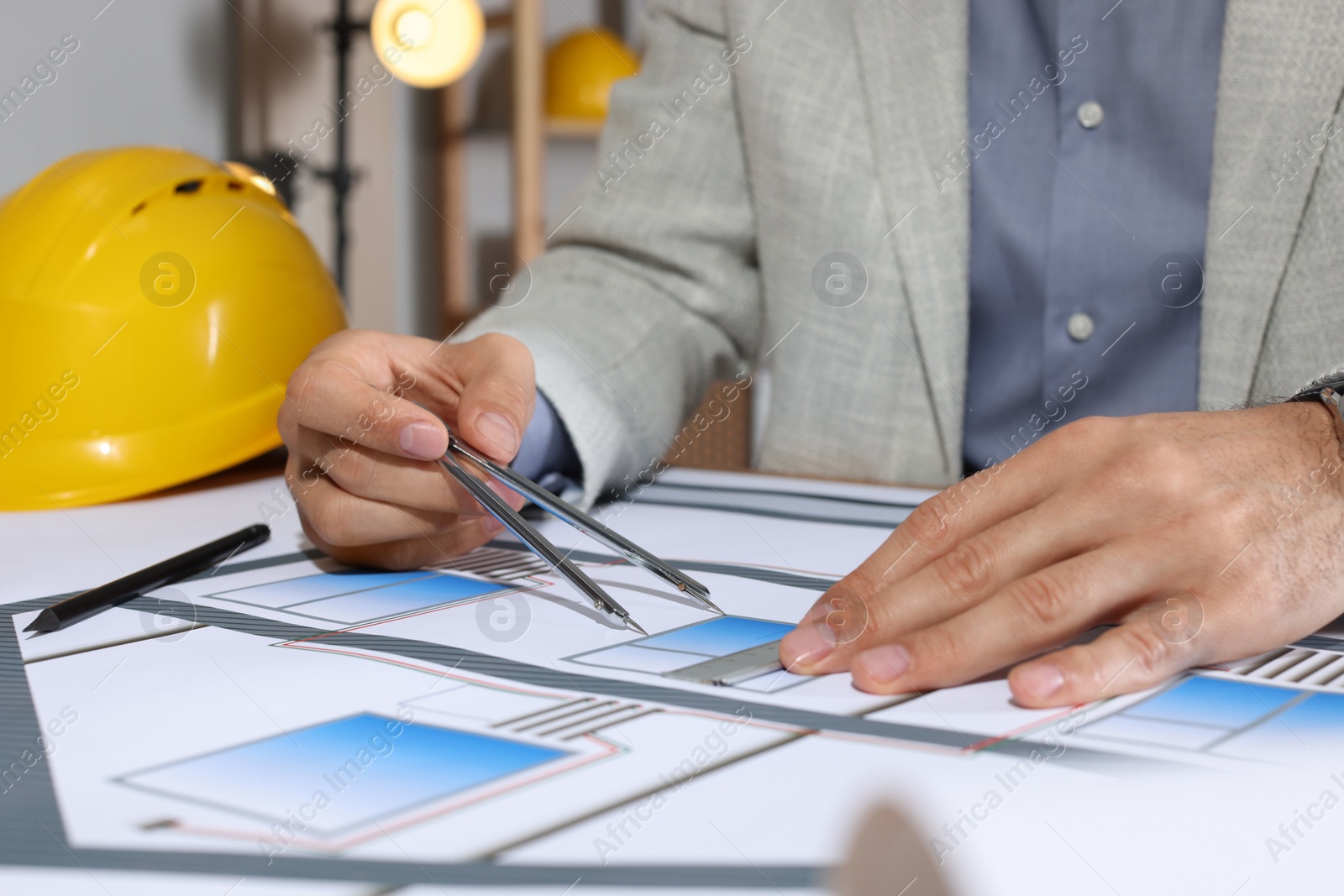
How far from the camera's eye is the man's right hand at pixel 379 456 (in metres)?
0.55

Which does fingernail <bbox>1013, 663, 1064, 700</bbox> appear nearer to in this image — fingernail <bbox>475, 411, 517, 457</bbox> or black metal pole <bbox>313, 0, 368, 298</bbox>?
fingernail <bbox>475, 411, 517, 457</bbox>

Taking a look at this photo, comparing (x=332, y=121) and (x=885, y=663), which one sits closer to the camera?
(x=885, y=663)

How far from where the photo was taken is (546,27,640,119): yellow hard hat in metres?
2.33

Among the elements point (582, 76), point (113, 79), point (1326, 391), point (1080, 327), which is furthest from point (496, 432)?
point (582, 76)

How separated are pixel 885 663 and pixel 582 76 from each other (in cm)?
215

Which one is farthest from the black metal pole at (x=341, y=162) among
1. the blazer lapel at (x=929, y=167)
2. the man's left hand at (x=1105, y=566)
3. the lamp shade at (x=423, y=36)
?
the man's left hand at (x=1105, y=566)

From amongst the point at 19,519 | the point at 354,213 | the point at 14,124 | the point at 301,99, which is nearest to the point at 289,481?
the point at 19,519

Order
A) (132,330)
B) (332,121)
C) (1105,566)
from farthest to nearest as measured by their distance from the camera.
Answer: (332,121), (132,330), (1105,566)

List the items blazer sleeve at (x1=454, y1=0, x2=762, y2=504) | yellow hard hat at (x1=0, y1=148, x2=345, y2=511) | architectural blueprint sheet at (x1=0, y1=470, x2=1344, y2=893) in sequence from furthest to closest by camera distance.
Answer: blazer sleeve at (x1=454, y1=0, x2=762, y2=504)
yellow hard hat at (x1=0, y1=148, x2=345, y2=511)
architectural blueprint sheet at (x1=0, y1=470, x2=1344, y2=893)

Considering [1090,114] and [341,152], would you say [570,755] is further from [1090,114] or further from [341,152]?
[341,152]

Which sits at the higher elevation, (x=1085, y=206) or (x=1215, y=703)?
(x=1085, y=206)

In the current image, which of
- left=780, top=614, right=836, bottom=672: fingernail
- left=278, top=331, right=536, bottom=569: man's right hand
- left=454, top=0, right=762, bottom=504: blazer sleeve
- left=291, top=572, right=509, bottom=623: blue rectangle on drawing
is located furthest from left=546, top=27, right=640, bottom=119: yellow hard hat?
left=780, top=614, right=836, bottom=672: fingernail

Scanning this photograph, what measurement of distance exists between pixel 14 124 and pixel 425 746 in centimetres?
135

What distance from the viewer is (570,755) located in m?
0.31
